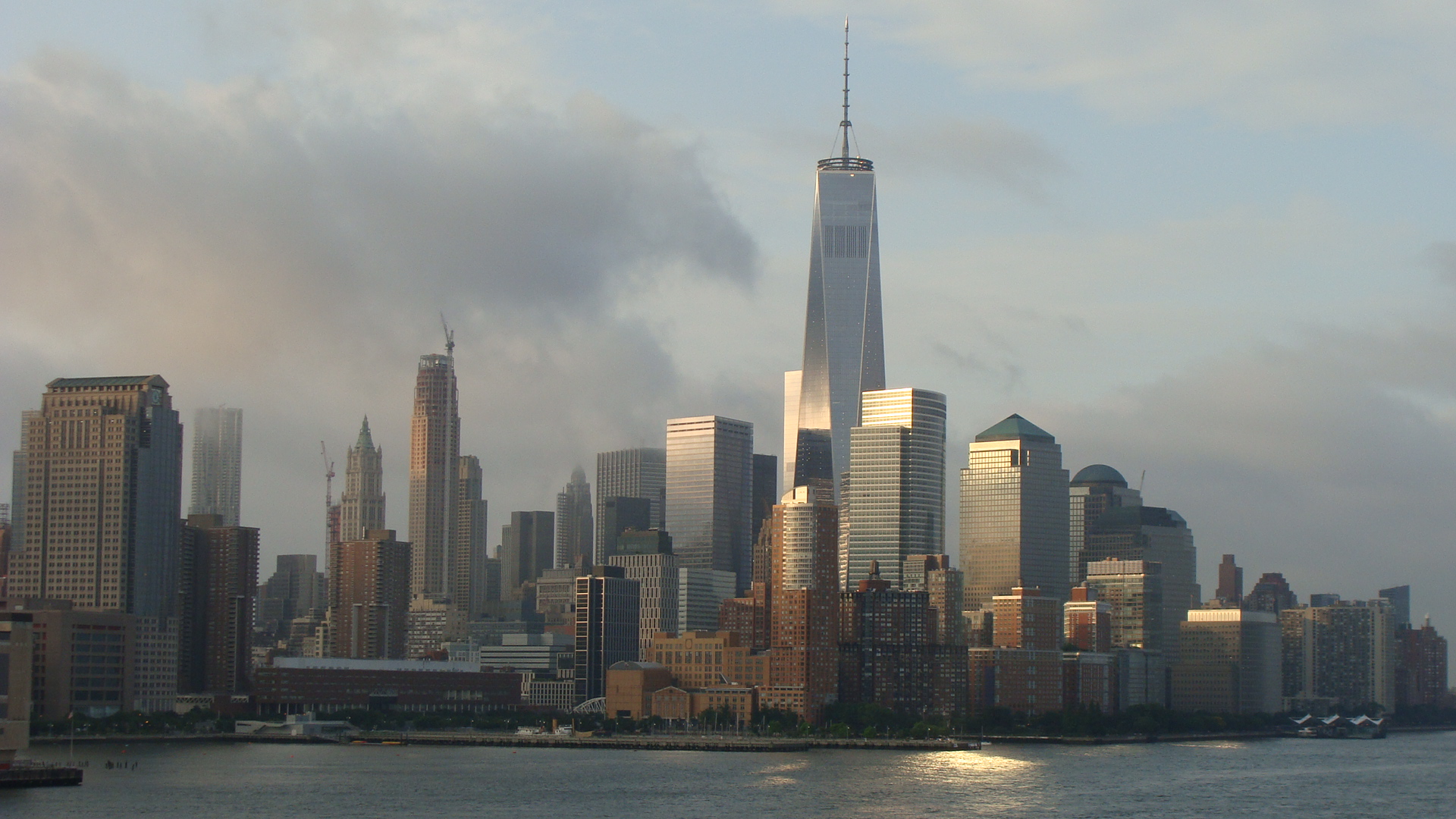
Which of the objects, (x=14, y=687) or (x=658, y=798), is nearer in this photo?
(x=14, y=687)

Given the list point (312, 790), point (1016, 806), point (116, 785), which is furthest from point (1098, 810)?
point (116, 785)

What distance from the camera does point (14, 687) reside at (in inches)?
6324

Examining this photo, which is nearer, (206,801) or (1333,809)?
(206,801)

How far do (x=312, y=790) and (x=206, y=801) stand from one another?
48.2 ft

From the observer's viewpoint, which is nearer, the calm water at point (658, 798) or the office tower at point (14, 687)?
the calm water at point (658, 798)

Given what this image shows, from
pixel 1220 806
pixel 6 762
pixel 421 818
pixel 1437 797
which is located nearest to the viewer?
pixel 421 818

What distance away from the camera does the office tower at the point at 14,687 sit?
160m

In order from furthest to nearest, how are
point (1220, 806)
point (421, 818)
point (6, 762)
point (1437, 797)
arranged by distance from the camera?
point (1437, 797)
point (1220, 806)
point (6, 762)
point (421, 818)

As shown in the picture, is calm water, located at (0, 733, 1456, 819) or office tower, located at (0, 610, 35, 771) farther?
office tower, located at (0, 610, 35, 771)

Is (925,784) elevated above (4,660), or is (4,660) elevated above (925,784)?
(4,660)

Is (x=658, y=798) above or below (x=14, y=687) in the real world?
below

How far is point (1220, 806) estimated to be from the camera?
17450 cm

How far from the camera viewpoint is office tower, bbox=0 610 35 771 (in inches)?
6299

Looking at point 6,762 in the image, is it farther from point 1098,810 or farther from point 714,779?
point 1098,810
